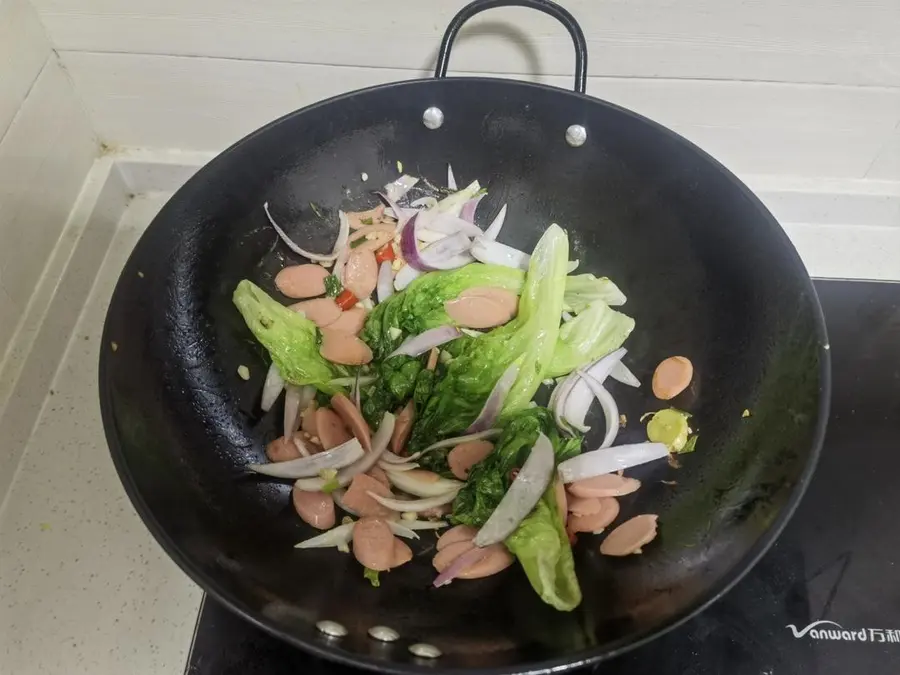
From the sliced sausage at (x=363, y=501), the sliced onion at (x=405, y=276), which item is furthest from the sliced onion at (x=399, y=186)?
the sliced sausage at (x=363, y=501)

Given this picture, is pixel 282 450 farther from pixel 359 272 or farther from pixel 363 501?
pixel 359 272

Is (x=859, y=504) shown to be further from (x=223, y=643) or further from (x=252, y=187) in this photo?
(x=252, y=187)

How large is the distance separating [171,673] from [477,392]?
507mm

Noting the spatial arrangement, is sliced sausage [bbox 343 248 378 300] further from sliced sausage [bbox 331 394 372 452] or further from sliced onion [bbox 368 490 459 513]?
sliced onion [bbox 368 490 459 513]

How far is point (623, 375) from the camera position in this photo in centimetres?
104

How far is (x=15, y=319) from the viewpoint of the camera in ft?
3.53

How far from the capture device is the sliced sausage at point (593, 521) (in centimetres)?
89

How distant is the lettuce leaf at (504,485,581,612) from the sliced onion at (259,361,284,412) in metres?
0.38

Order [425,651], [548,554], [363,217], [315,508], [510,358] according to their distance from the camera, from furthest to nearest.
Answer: [363,217]
[510,358]
[315,508]
[548,554]
[425,651]

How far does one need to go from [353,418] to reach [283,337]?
0.15m

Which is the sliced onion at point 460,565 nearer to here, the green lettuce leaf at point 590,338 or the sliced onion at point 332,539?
the sliced onion at point 332,539

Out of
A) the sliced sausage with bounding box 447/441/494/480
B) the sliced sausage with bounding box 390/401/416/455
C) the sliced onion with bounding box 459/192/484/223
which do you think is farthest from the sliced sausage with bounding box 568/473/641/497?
the sliced onion with bounding box 459/192/484/223

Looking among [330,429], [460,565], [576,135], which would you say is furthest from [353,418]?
[576,135]

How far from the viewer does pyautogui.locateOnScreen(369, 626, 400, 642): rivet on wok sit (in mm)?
741
